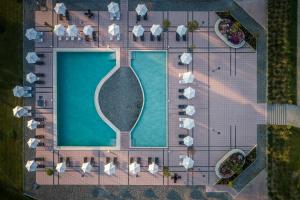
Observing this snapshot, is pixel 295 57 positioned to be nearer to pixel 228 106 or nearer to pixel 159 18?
pixel 228 106

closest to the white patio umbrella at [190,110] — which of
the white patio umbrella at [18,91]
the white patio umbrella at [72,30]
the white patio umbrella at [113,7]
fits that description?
the white patio umbrella at [113,7]

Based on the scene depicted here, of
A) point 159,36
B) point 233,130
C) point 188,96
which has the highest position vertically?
point 159,36

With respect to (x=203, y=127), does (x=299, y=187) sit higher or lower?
lower

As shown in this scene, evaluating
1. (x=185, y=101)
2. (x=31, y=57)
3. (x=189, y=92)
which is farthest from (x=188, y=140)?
(x=31, y=57)

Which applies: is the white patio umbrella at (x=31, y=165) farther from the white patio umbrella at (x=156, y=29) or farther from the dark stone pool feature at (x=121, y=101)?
the white patio umbrella at (x=156, y=29)

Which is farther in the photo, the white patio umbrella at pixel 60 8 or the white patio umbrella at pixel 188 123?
the white patio umbrella at pixel 188 123

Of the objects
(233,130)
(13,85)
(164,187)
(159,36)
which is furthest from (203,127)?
(13,85)
